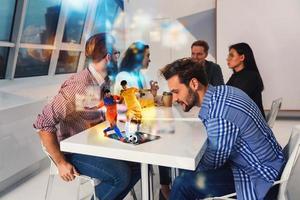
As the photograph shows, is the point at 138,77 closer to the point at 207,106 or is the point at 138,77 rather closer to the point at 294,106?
the point at 207,106

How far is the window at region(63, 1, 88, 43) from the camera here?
3139mm

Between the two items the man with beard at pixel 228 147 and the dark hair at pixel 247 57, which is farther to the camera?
the dark hair at pixel 247 57

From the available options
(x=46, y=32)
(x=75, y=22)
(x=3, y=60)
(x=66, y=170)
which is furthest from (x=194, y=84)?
(x=75, y=22)

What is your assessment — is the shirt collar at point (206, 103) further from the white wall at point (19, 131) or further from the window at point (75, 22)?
the window at point (75, 22)

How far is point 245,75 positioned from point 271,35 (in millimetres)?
1793

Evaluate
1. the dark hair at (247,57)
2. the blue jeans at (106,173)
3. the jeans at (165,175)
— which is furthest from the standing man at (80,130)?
the dark hair at (247,57)

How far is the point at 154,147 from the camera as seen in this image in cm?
107

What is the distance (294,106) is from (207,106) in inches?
114

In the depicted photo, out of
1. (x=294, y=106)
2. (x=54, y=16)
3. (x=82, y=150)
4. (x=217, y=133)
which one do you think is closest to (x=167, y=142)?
(x=217, y=133)

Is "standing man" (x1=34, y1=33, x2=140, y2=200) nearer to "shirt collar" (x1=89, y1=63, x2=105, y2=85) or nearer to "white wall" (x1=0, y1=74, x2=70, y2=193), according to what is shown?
"shirt collar" (x1=89, y1=63, x2=105, y2=85)

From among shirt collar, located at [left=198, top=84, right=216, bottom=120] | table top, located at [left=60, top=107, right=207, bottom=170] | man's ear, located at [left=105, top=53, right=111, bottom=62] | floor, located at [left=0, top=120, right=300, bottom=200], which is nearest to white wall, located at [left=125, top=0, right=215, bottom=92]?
floor, located at [left=0, top=120, right=300, bottom=200]

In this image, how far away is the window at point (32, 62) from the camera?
8.74 ft

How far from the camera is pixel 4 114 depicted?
1880 millimetres

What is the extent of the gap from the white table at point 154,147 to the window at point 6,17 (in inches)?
64.4
